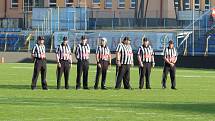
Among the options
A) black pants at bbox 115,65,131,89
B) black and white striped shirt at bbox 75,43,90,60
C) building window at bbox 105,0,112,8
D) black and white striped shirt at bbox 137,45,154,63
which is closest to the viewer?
black and white striped shirt at bbox 75,43,90,60

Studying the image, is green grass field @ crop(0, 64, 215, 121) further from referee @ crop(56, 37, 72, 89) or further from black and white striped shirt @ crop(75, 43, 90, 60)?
black and white striped shirt @ crop(75, 43, 90, 60)

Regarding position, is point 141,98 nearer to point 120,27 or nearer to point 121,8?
point 120,27

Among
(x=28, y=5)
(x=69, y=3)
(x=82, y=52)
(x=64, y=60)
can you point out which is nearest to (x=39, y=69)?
(x=64, y=60)

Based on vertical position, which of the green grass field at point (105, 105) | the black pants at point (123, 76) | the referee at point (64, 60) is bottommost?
the green grass field at point (105, 105)

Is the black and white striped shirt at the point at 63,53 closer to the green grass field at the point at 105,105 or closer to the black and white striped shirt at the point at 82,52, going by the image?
the black and white striped shirt at the point at 82,52

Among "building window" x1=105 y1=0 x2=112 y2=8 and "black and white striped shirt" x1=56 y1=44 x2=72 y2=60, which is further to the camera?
"building window" x1=105 y1=0 x2=112 y2=8

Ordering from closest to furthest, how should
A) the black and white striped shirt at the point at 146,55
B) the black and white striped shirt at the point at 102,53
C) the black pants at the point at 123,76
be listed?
the black pants at the point at 123,76, the black and white striped shirt at the point at 102,53, the black and white striped shirt at the point at 146,55

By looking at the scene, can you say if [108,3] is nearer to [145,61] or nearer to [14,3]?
[14,3]

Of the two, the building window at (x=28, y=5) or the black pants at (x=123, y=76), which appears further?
the building window at (x=28, y=5)

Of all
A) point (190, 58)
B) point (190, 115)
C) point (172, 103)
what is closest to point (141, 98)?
point (172, 103)

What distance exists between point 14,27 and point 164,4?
17.5 m

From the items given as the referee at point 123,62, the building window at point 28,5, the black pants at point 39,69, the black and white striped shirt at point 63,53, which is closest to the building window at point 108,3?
the building window at point 28,5

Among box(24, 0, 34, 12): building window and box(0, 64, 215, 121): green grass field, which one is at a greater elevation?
box(24, 0, 34, 12): building window

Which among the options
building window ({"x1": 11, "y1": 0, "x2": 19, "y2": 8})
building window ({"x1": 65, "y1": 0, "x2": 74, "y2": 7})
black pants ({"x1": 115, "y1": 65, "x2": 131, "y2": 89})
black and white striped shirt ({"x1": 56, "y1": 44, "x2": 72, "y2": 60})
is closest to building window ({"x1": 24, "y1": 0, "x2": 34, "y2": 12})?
building window ({"x1": 11, "y1": 0, "x2": 19, "y2": 8})
